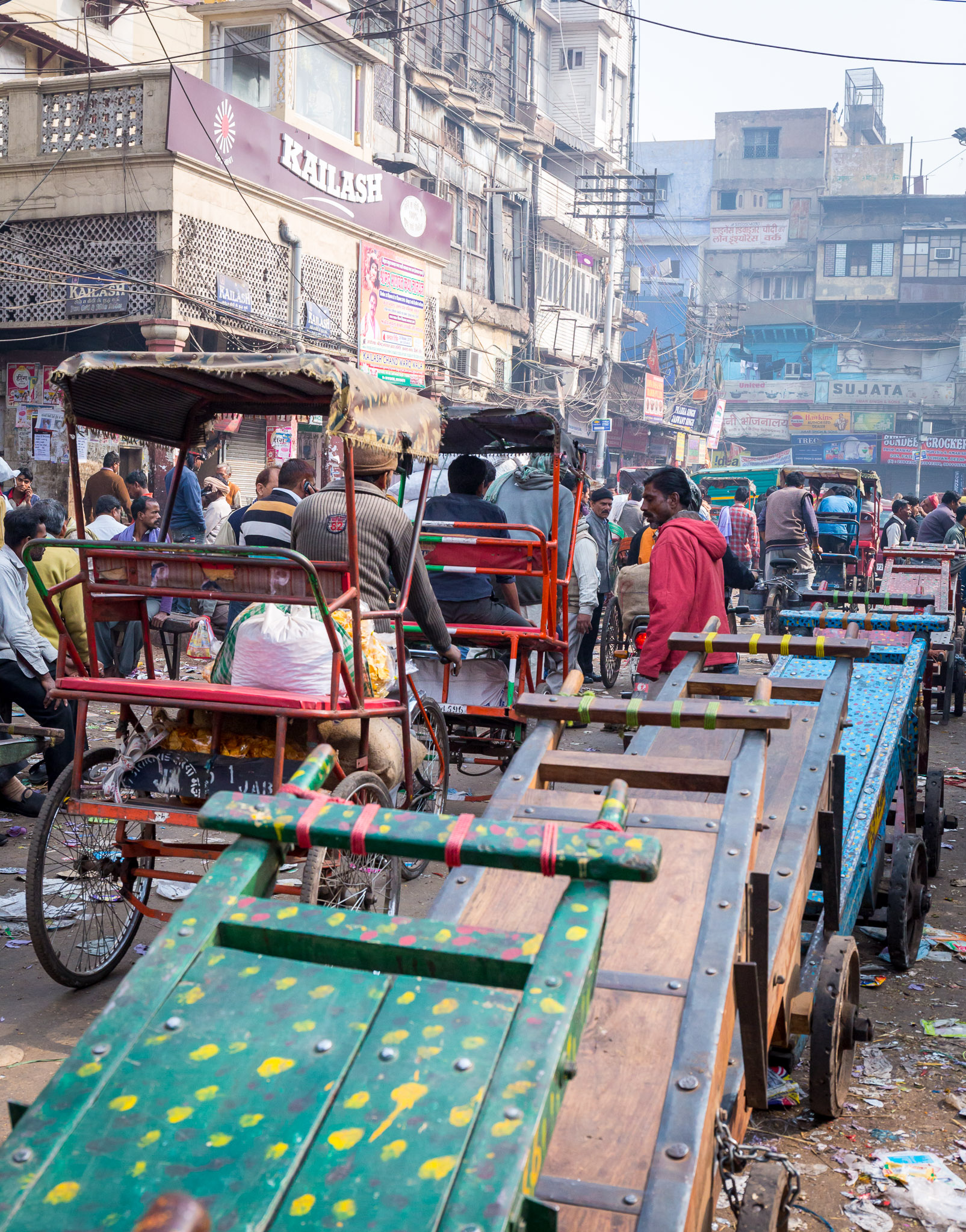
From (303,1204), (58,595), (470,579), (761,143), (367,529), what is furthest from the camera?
(761,143)

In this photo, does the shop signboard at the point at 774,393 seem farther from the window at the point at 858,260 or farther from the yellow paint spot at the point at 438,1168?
the yellow paint spot at the point at 438,1168

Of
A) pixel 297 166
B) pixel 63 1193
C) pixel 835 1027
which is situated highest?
pixel 297 166

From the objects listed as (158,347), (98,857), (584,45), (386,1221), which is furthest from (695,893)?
(584,45)

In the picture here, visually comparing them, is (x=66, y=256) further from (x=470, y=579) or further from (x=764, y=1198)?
(x=764, y=1198)

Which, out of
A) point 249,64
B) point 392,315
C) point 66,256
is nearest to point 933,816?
point 66,256

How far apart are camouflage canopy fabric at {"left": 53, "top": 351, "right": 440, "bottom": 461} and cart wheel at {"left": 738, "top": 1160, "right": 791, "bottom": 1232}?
3.02 metres

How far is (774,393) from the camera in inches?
2569

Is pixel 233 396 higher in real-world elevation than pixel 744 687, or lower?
higher

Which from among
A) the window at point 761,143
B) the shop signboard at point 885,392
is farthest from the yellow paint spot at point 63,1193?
the window at point 761,143

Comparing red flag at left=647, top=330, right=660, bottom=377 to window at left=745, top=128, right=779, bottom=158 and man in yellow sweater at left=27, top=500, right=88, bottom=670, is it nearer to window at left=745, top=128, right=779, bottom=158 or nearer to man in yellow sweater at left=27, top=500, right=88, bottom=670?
window at left=745, top=128, right=779, bottom=158

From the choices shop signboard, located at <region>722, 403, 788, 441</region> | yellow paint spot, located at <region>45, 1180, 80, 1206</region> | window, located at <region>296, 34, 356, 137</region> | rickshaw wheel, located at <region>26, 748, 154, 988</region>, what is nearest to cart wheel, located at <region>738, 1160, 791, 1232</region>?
yellow paint spot, located at <region>45, 1180, 80, 1206</region>

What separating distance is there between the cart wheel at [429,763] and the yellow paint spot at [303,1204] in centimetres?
426

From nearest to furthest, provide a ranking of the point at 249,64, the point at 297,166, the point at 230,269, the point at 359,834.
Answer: the point at 359,834 → the point at 230,269 → the point at 297,166 → the point at 249,64

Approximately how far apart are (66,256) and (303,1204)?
57.4 feet
